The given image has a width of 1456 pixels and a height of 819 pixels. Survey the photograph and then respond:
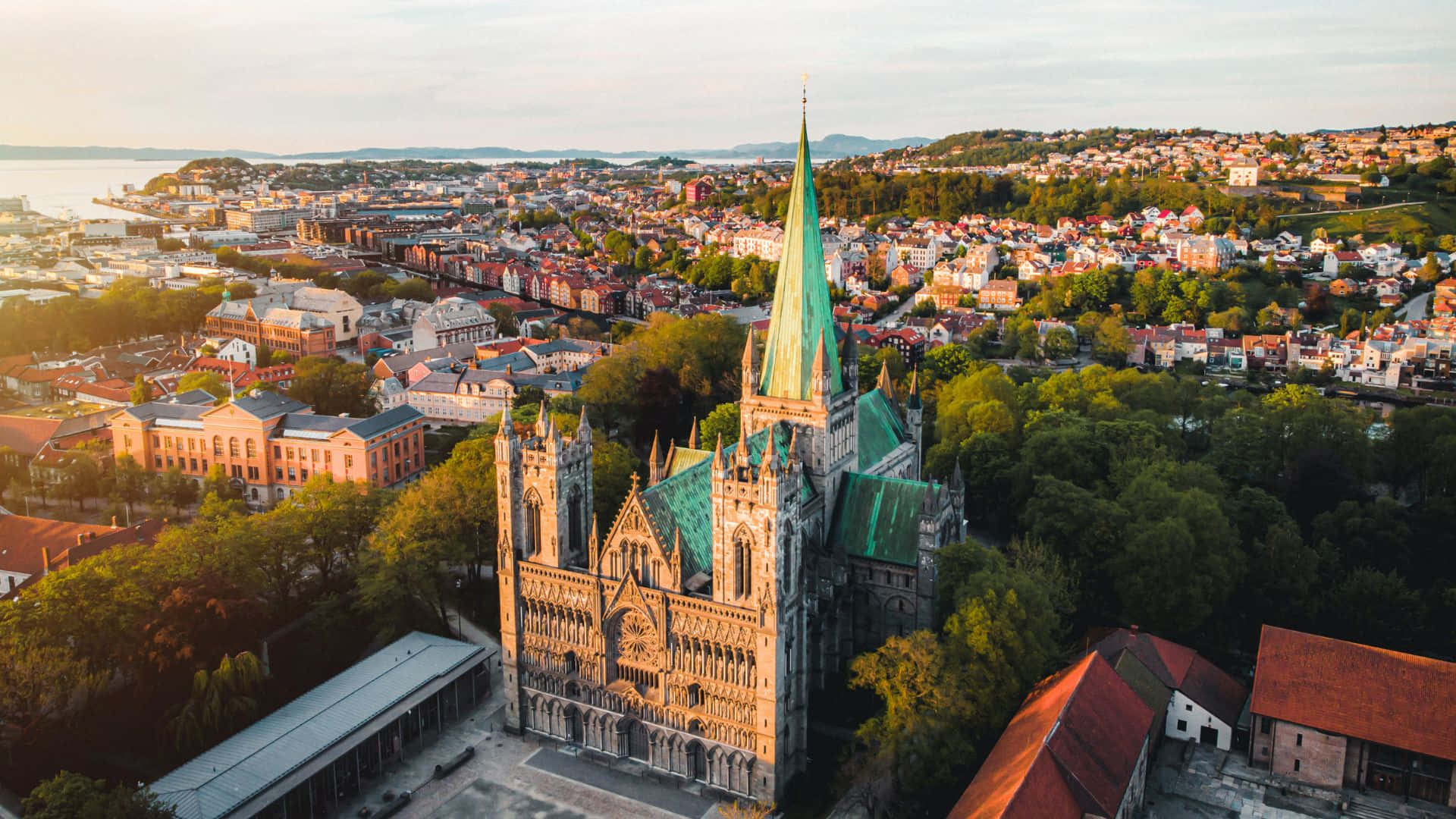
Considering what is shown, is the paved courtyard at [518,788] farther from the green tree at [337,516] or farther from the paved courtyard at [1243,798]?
the paved courtyard at [1243,798]

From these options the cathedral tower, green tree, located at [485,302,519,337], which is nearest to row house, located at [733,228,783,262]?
green tree, located at [485,302,519,337]

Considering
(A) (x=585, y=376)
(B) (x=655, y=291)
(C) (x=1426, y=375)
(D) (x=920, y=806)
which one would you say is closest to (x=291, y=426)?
(A) (x=585, y=376)

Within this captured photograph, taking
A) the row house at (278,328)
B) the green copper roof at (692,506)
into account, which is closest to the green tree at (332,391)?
A: the row house at (278,328)

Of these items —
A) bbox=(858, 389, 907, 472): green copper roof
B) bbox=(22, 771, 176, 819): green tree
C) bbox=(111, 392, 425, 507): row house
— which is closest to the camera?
bbox=(22, 771, 176, 819): green tree

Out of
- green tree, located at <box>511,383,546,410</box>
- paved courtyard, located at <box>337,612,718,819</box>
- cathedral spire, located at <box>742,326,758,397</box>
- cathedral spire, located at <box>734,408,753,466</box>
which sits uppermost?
cathedral spire, located at <box>742,326,758,397</box>

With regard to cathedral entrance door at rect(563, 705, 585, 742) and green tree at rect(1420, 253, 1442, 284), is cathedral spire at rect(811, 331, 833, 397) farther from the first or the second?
green tree at rect(1420, 253, 1442, 284)

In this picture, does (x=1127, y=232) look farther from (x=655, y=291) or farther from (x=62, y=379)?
(x=62, y=379)
